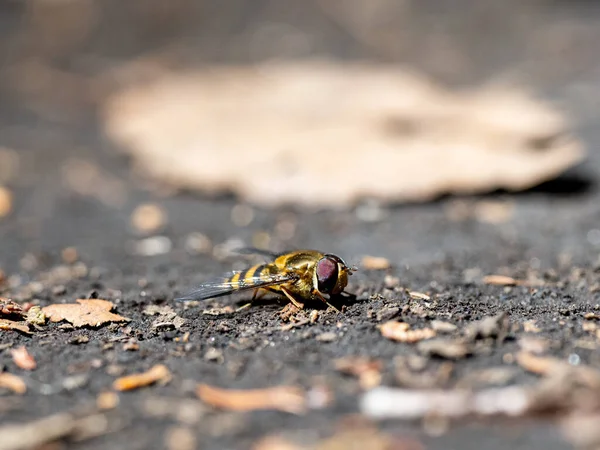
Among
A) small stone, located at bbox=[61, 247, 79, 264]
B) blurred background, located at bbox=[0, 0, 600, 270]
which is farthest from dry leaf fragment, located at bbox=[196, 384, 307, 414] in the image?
small stone, located at bbox=[61, 247, 79, 264]

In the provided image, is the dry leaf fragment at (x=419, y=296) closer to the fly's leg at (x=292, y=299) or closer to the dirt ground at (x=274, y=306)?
the dirt ground at (x=274, y=306)

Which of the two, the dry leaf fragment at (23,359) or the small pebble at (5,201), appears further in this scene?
the small pebble at (5,201)

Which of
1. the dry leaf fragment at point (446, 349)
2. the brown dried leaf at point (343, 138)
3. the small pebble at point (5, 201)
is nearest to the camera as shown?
the dry leaf fragment at point (446, 349)

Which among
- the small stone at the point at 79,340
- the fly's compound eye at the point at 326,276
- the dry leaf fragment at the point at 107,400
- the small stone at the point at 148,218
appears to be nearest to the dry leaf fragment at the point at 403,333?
the fly's compound eye at the point at 326,276

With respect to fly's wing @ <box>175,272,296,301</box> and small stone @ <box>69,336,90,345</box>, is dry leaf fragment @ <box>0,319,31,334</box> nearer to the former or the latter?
small stone @ <box>69,336,90,345</box>

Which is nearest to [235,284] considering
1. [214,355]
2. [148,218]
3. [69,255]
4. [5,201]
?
[214,355]

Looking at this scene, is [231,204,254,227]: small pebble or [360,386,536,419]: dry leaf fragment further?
[231,204,254,227]: small pebble
